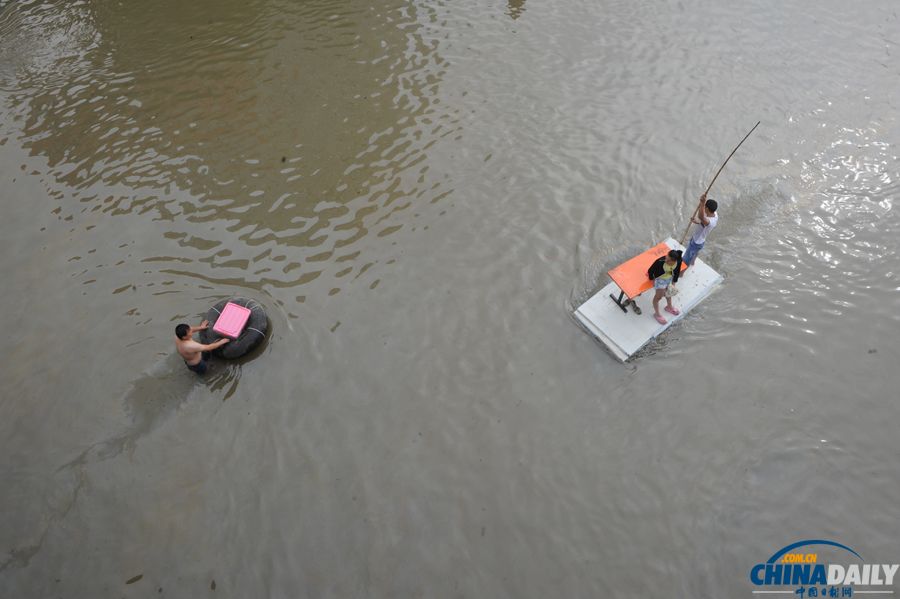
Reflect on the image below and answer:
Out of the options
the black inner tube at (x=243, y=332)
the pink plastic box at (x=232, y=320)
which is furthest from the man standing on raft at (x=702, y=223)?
→ the pink plastic box at (x=232, y=320)

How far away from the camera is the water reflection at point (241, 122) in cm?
904

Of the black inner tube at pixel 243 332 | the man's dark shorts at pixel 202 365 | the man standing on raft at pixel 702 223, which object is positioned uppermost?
the man standing on raft at pixel 702 223

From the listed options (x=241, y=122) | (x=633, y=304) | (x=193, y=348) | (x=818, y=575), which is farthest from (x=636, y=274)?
(x=241, y=122)

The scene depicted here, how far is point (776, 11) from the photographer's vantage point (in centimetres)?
1241

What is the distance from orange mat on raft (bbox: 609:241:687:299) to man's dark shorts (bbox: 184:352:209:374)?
5.58m

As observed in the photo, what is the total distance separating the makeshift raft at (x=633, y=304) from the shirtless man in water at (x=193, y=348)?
506 centimetres

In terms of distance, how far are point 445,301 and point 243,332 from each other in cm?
289

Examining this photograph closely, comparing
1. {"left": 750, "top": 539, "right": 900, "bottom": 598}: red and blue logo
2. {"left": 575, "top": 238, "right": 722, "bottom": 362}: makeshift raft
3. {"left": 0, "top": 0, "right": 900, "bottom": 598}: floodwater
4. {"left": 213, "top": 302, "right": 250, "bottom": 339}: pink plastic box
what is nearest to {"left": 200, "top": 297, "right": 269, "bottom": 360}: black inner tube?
{"left": 213, "top": 302, "right": 250, "bottom": 339}: pink plastic box

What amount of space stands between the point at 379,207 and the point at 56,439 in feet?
18.7

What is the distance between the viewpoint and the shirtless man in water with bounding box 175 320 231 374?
6728 millimetres

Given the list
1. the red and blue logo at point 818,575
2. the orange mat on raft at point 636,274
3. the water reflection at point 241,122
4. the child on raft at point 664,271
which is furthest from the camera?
the water reflection at point 241,122

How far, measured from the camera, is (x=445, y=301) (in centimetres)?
798

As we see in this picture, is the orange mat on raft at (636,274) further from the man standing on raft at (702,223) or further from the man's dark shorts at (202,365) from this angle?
the man's dark shorts at (202,365)

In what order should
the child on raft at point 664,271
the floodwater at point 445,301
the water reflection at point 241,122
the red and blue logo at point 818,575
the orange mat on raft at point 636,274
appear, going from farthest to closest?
the water reflection at point 241,122
the orange mat on raft at point 636,274
the child on raft at point 664,271
the floodwater at point 445,301
the red and blue logo at point 818,575
